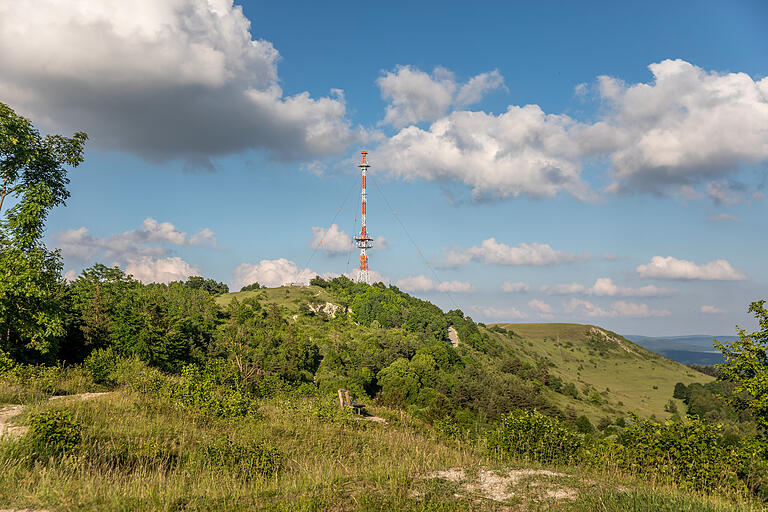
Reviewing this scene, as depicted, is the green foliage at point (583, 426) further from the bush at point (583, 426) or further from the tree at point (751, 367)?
the tree at point (751, 367)

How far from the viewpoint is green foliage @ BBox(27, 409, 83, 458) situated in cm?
944

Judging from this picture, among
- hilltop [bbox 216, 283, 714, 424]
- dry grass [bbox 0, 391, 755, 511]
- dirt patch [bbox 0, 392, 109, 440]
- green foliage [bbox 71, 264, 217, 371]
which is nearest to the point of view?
dry grass [bbox 0, 391, 755, 511]

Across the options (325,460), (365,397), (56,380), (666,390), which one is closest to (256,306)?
(365,397)

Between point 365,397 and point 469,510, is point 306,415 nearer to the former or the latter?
point 469,510

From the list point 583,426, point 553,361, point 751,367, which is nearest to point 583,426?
point 583,426

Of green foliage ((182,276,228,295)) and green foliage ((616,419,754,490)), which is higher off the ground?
green foliage ((182,276,228,295))

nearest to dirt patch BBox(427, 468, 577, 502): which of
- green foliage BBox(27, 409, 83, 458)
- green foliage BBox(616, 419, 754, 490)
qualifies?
green foliage BBox(616, 419, 754, 490)

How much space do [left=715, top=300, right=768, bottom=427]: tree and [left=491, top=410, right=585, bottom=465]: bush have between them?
7574 millimetres

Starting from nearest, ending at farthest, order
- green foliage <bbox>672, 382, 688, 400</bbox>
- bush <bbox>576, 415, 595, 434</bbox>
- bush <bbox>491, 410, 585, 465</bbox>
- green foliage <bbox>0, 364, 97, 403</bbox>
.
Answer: bush <bbox>491, 410, 585, 465</bbox>
green foliage <bbox>0, 364, 97, 403</bbox>
bush <bbox>576, 415, 595, 434</bbox>
green foliage <bbox>672, 382, 688, 400</bbox>

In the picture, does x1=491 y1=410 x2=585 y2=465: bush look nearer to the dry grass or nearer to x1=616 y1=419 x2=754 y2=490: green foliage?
the dry grass

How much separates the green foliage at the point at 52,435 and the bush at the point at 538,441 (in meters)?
11.6

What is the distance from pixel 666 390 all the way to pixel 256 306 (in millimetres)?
127391

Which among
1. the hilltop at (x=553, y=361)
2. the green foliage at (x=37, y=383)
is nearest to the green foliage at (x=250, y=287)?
the hilltop at (x=553, y=361)

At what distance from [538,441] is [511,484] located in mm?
4817
